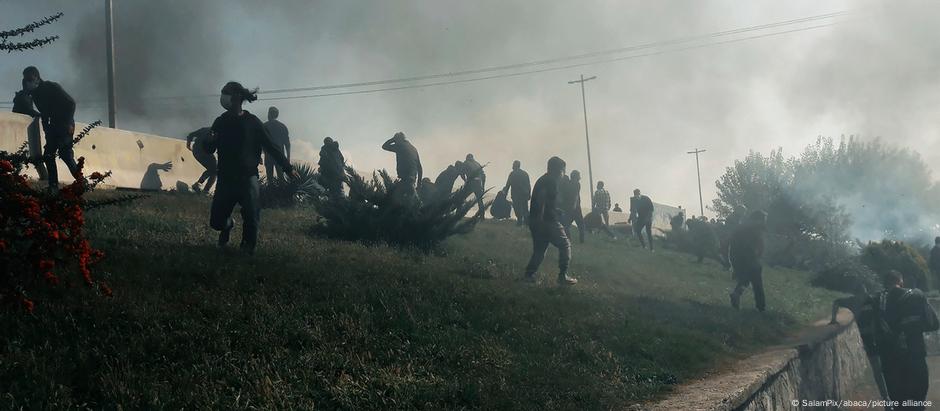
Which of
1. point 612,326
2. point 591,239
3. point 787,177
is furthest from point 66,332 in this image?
point 787,177

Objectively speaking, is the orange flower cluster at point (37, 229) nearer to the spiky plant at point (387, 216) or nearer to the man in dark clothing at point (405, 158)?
the spiky plant at point (387, 216)

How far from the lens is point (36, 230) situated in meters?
4.64

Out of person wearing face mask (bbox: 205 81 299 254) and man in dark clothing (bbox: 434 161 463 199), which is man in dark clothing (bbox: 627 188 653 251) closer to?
man in dark clothing (bbox: 434 161 463 199)

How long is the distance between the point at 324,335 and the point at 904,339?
6.50 meters

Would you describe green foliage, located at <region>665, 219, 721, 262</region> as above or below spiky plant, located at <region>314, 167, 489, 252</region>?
below

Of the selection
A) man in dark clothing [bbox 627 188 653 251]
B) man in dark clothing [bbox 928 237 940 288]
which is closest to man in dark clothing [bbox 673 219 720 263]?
man in dark clothing [bbox 627 188 653 251]

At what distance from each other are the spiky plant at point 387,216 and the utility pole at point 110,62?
13099mm

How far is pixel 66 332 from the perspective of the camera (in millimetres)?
4949

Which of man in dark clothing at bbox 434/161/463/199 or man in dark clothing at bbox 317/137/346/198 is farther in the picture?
man in dark clothing at bbox 434/161/463/199

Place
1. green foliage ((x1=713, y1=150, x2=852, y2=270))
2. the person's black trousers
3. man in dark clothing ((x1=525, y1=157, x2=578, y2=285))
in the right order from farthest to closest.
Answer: green foliage ((x1=713, y1=150, x2=852, y2=270)), man in dark clothing ((x1=525, y1=157, x2=578, y2=285)), the person's black trousers

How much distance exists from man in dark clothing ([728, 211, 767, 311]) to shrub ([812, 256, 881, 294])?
5.86 meters

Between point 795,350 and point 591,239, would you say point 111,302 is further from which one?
point 591,239

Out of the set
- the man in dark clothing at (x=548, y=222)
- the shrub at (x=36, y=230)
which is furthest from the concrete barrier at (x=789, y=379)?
the shrub at (x=36, y=230)

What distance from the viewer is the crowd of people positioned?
26.6 ft
